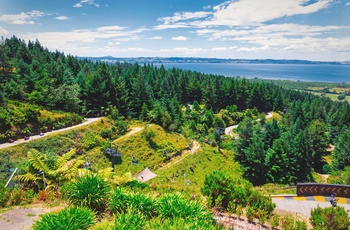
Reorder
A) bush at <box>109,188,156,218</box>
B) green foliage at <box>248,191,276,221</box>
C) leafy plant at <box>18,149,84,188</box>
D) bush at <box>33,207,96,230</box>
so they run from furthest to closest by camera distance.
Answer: leafy plant at <box>18,149,84,188</box>
green foliage at <box>248,191,276,221</box>
bush at <box>109,188,156,218</box>
bush at <box>33,207,96,230</box>

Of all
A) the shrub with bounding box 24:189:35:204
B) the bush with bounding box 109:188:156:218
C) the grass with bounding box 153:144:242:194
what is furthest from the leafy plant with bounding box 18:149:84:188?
the grass with bounding box 153:144:242:194

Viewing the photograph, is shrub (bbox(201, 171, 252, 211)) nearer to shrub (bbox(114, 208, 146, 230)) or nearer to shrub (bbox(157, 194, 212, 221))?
shrub (bbox(157, 194, 212, 221))

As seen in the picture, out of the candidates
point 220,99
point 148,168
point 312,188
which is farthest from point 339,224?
point 220,99

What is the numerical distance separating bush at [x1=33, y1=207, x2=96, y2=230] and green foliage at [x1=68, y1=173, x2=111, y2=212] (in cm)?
128

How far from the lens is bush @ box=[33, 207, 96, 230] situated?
7648 mm

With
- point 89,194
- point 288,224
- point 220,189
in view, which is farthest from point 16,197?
point 288,224

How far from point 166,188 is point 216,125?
157ft

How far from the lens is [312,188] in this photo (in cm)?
2256

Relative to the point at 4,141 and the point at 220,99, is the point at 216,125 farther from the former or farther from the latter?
the point at 4,141

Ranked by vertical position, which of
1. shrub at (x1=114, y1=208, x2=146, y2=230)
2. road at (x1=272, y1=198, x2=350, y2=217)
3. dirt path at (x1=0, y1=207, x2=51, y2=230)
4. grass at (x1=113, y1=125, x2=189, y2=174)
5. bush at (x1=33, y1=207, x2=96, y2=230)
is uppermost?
bush at (x1=33, y1=207, x2=96, y2=230)

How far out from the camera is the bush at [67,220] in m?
7.65

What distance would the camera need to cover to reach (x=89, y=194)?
998 centimetres

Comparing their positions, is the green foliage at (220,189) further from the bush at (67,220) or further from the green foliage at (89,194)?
the bush at (67,220)

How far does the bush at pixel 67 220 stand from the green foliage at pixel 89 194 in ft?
4.19
